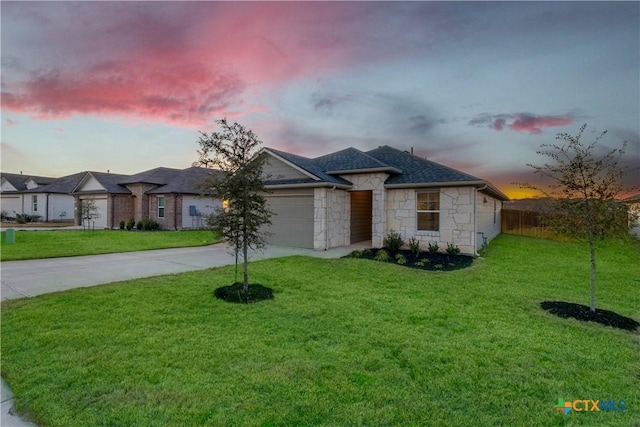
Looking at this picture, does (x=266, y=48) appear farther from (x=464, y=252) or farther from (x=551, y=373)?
(x=551, y=373)

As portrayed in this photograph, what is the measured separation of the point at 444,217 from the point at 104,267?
1186 centimetres

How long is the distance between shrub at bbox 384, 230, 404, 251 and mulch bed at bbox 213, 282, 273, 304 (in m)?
7.14

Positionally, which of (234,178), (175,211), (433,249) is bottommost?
(433,249)

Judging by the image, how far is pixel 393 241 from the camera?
12.4 meters

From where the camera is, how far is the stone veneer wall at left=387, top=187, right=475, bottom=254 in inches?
456

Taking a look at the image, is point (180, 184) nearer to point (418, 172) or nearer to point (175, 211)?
point (175, 211)

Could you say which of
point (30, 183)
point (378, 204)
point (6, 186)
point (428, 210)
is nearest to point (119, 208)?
point (30, 183)

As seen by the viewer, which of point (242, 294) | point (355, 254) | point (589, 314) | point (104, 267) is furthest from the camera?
point (355, 254)

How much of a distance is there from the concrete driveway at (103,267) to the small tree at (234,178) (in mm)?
3464

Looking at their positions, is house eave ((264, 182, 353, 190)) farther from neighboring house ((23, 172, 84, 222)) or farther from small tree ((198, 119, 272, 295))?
neighboring house ((23, 172, 84, 222))

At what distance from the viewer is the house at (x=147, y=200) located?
22.6m

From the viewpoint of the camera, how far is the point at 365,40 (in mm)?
11031

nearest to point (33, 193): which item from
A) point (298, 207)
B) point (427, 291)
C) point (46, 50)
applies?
point (46, 50)

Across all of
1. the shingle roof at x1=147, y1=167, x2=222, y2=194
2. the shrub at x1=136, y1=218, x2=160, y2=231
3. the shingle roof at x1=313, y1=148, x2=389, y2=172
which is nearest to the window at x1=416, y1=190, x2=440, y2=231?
the shingle roof at x1=313, y1=148, x2=389, y2=172
